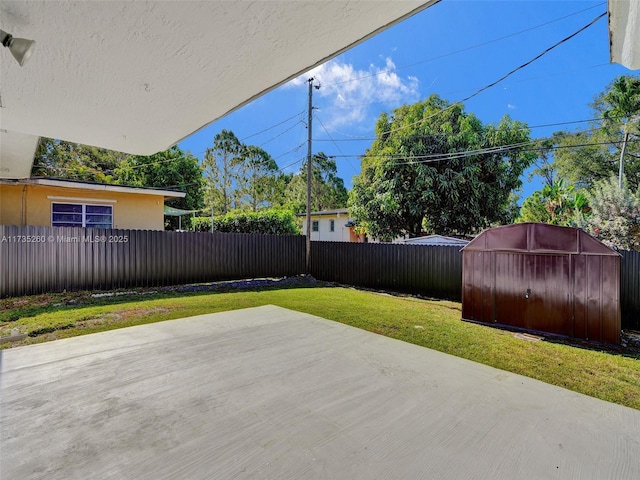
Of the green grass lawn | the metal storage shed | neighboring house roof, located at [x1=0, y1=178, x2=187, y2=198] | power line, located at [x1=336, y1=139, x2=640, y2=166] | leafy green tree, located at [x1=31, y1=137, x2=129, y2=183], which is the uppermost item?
leafy green tree, located at [x1=31, y1=137, x2=129, y2=183]

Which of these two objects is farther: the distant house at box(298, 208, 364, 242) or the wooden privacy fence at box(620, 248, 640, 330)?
the distant house at box(298, 208, 364, 242)

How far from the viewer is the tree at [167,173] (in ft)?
60.8

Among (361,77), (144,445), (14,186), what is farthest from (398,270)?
(14,186)

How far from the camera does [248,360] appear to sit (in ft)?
10.6

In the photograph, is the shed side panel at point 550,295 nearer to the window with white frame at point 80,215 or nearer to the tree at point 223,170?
the window with white frame at point 80,215

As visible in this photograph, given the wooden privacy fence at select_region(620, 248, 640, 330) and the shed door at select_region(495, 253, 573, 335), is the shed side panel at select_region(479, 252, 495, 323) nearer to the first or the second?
the shed door at select_region(495, 253, 573, 335)

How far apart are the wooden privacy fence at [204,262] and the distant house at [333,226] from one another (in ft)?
32.8

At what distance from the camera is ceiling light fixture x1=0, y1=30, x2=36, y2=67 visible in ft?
5.85

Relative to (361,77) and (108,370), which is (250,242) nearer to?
(361,77)

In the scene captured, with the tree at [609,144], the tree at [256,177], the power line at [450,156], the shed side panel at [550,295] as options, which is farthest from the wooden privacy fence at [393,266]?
the tree at [256,177]

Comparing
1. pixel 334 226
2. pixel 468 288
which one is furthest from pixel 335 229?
pixel 468 288

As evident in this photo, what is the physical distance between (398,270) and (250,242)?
4.77 m

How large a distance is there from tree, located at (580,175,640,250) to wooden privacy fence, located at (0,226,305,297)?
949 cm

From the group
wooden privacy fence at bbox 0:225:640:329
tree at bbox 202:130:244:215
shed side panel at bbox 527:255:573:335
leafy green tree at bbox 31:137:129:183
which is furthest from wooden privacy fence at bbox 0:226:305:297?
tree at bbox 202:130:244:215
